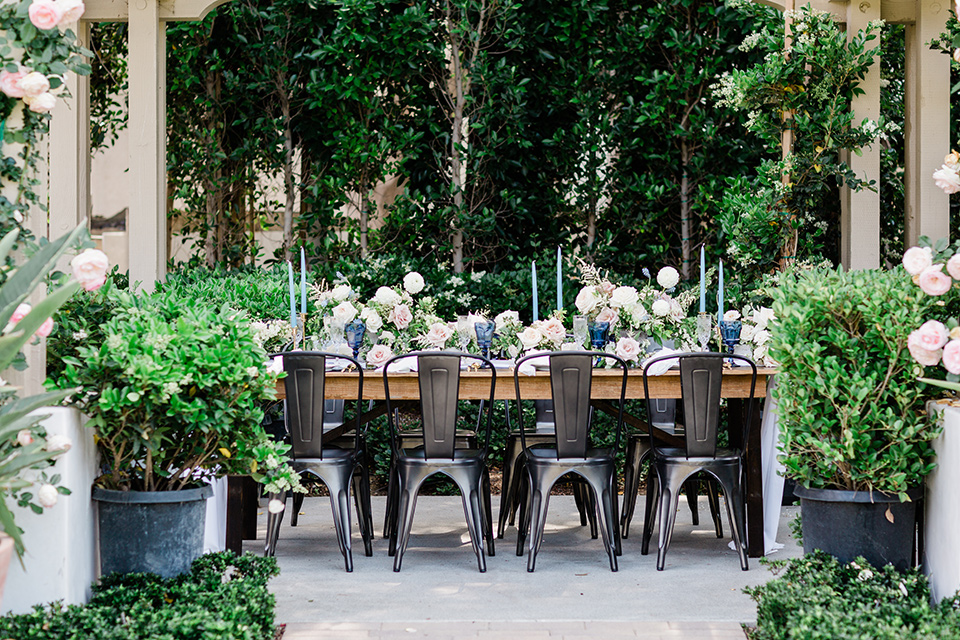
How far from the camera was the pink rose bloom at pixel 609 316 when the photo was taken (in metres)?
4.41

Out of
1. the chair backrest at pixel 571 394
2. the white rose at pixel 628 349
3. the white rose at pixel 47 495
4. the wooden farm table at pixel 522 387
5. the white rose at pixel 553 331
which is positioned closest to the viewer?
the white rose at pixel 47 495

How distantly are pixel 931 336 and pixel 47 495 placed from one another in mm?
2502

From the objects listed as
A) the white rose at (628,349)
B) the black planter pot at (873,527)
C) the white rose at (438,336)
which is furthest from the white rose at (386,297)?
the black planter pot at (873,527)

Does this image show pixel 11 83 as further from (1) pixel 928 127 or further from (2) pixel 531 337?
(1) pixel 928 127

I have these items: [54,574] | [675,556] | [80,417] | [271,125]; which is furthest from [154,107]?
[675,556]

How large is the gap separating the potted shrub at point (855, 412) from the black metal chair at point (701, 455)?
29.2 inches

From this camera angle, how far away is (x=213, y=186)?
713 cm

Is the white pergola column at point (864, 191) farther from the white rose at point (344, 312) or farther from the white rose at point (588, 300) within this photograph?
the white rose at point (344, 312)

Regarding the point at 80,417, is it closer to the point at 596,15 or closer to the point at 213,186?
the point at 213,186

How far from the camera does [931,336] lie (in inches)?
112

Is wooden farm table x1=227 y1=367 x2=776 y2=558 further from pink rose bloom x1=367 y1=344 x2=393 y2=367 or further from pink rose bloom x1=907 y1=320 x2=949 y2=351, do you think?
pink rose bloom x1=907 y1=320 x2=949 y2=351

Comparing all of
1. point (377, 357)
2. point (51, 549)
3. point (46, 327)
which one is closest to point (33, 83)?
point (46, 327)

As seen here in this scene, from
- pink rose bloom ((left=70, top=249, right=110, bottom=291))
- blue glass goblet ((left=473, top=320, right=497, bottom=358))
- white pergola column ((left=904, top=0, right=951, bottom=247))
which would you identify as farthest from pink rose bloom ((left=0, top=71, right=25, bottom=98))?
white pergola column ((left=904, top=0, right=951, bottom=247))

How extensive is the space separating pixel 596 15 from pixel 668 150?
1.07 metres
